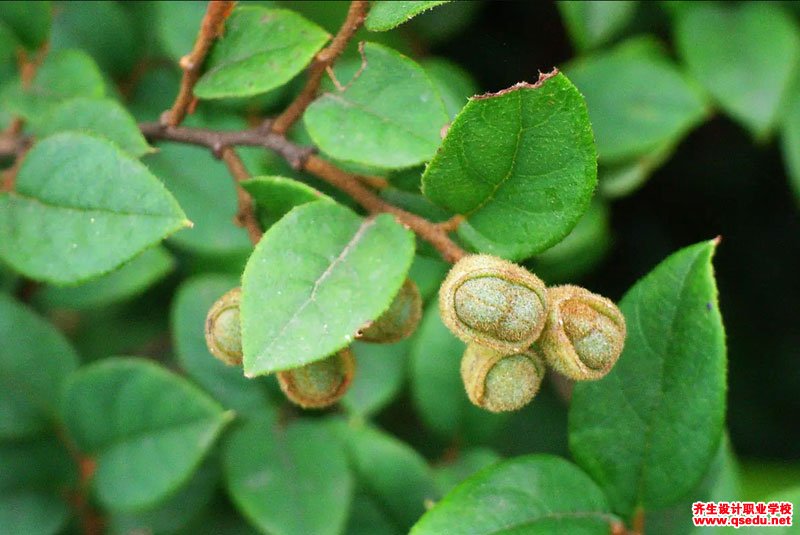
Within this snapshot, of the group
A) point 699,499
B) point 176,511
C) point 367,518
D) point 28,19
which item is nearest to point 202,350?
point 176,511

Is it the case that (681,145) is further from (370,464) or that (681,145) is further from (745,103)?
(370,464)

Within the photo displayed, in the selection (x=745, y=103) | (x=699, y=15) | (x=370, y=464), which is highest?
(x=699, y=15)

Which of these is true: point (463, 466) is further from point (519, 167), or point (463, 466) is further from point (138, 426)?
point (519, 167)

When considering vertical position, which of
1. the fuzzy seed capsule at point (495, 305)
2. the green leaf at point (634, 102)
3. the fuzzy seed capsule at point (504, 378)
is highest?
the fuzzy seed capsule at point (495, 305)

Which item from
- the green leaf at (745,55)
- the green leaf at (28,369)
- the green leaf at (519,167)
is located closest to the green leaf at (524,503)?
the green leaf at (519,167)

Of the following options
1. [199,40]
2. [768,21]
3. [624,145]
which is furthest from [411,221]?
[768,21]

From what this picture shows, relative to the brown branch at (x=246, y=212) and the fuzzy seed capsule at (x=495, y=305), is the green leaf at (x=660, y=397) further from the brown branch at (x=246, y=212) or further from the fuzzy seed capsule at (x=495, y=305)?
the brown branch at (x=246, y=212)
